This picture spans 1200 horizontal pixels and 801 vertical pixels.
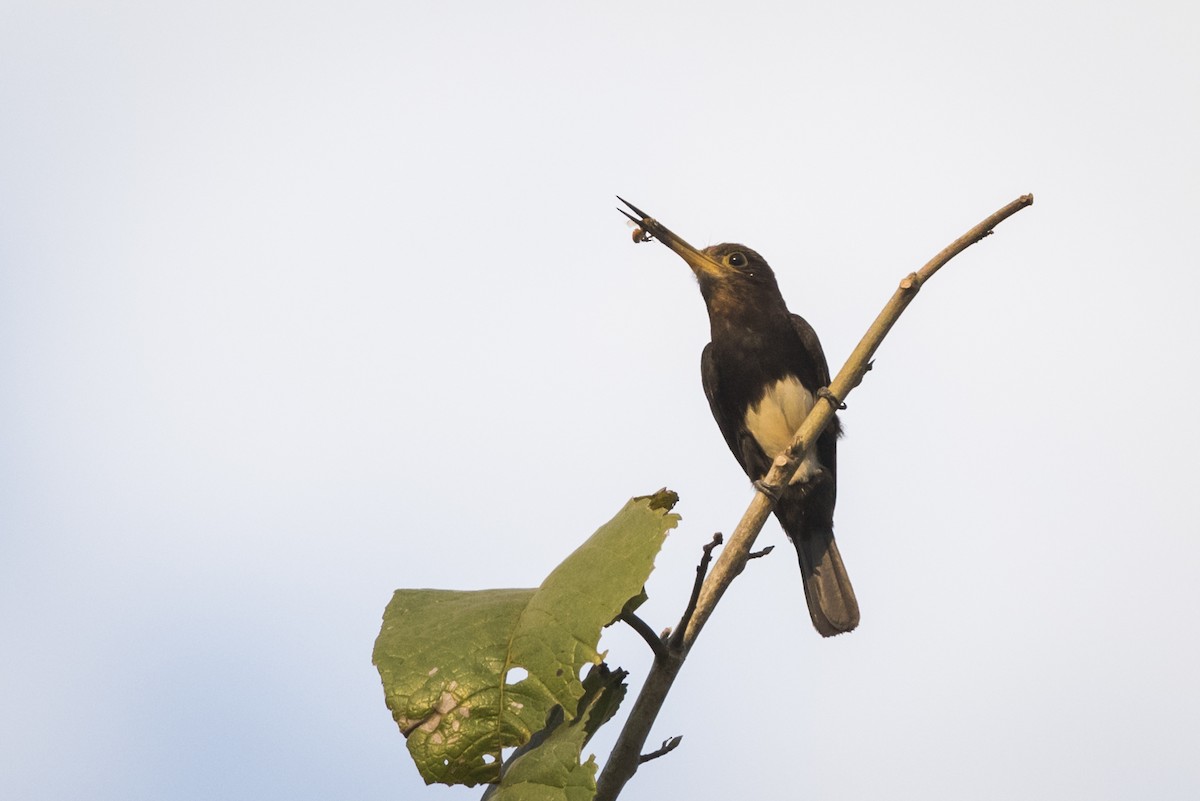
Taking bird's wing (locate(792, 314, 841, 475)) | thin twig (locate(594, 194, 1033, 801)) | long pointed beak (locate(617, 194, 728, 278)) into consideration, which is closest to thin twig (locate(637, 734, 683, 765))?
thin twig (locate(594, 194, 1033, 801))

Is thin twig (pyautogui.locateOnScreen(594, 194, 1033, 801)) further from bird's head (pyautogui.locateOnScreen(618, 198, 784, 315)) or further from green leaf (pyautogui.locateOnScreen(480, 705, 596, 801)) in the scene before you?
bird's head (pyautogui.locateOnScreen(618, 198, 784, 315))

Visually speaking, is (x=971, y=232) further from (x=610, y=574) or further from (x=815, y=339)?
(x=815, y=339)

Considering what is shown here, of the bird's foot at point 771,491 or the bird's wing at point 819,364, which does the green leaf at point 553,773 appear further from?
the bird's wing at point 819,364

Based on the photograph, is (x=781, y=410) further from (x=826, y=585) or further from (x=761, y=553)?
(x=761, y=553)

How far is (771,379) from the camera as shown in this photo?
7.23 metres

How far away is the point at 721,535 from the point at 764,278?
494cm

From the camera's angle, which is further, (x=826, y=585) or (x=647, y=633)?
(x=826, y=585)

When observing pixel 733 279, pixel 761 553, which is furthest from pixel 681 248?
pixel 761 553

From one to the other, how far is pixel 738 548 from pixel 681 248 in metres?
4.38

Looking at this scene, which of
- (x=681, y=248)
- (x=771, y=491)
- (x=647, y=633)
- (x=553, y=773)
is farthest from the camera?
(x=681, y=248)

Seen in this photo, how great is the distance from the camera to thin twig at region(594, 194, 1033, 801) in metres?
2.12

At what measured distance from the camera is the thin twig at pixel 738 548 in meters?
2.12

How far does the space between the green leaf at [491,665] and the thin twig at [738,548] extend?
0.38 ft

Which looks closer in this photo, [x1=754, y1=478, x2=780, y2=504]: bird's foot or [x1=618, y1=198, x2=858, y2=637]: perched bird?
[x1=754, y1=478, x2=780, y2=504]: bird's foot
